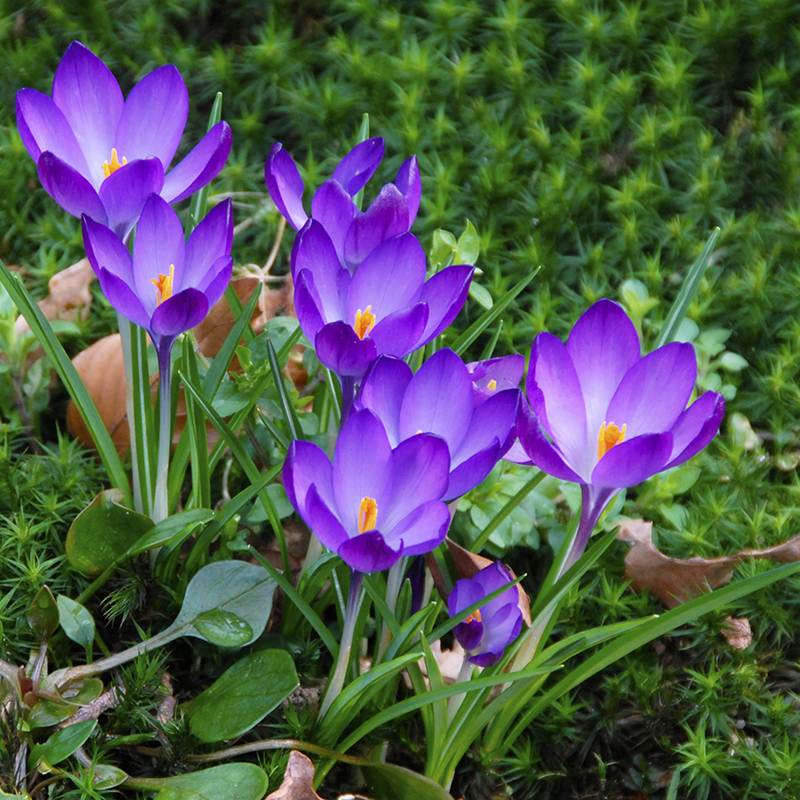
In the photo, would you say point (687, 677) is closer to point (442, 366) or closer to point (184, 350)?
point (442, 366)

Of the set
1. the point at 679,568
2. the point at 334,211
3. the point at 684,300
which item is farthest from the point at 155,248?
the point at 679,568

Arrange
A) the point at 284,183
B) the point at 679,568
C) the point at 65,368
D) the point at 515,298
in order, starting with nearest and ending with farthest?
the point at 284,183
the point at 65,368
the point at 679,568
the point at 515,298

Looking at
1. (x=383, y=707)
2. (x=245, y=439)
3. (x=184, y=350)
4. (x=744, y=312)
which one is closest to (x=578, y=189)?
(x=744, y=312)

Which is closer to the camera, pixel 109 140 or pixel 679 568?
pixel 109 140

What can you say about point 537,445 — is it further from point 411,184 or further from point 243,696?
point 243,696

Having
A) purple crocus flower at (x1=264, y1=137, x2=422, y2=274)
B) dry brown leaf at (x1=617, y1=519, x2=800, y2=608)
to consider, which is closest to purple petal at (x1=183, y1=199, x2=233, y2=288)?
purple crocus flower at (x1=264, y1=137, x2=422, y2=274)

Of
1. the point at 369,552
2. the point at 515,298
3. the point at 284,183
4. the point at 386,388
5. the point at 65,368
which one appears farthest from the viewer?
the point at 515,298

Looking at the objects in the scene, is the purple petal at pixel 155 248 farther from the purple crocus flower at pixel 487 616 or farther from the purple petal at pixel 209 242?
the purple crocus flower at pixel 487 616

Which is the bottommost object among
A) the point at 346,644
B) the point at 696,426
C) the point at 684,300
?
the point at 346,644
